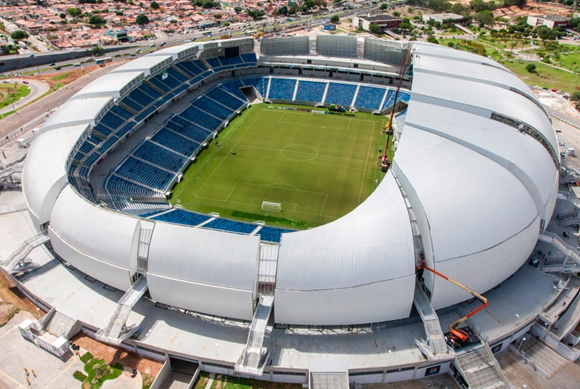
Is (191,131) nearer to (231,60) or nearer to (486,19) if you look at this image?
(231,60)

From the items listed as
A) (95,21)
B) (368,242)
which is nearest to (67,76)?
(95,21)

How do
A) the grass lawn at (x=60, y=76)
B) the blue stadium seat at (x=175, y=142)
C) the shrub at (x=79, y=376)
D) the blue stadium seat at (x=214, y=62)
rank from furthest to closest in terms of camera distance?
the grass lawn at (x=60, y=76) < the blue stadium seat at (x=214, y=62) < the blue stadium seat at (x=175, y=142) < the shrub at (x=79, y=376)

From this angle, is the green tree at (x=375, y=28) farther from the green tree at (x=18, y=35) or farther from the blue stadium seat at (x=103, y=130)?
the green tree at (x=18, y=35)

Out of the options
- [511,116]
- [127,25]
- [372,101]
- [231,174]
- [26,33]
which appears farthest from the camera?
[127,25]

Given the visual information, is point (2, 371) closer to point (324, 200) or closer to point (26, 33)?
point (324, 200)

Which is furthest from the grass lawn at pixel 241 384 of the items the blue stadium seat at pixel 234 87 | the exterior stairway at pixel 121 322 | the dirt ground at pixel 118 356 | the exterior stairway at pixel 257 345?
the blue stadium seat at pixel 234 87

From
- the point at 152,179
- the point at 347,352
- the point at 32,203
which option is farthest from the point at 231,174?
the point at 347,352
